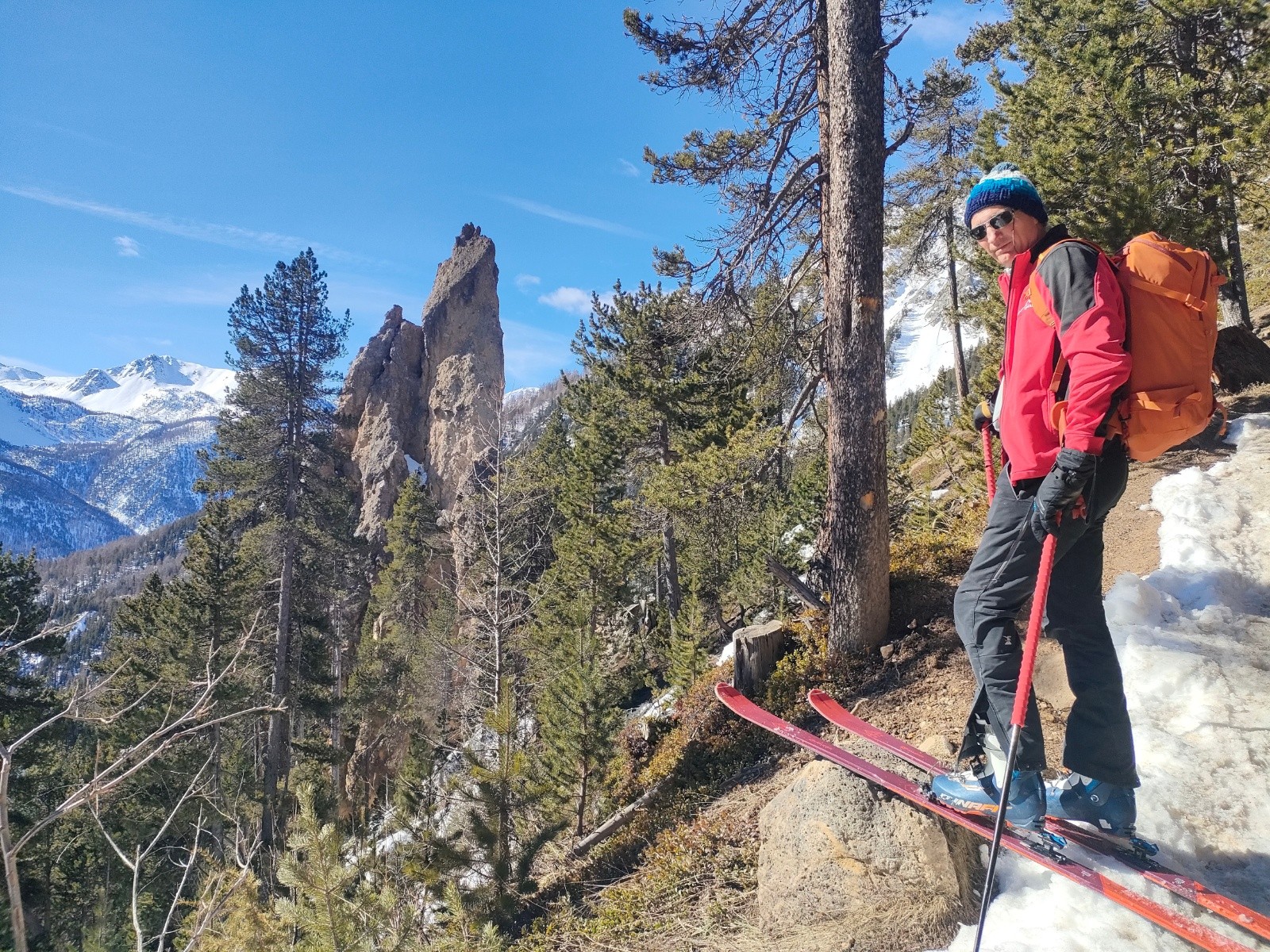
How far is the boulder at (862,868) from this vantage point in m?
2.50

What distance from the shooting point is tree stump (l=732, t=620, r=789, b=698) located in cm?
589

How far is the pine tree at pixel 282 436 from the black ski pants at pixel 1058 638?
647 inches

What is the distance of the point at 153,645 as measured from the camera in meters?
20.0

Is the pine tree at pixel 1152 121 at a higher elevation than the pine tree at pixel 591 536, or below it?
higher

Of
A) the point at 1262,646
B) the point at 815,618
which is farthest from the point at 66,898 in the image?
the point at 1262,646

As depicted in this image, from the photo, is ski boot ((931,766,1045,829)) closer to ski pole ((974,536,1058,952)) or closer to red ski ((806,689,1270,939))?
red ski ((806,689,1270,939))

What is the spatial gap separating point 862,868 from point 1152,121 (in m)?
11.0

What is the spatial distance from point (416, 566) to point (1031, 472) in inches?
1186

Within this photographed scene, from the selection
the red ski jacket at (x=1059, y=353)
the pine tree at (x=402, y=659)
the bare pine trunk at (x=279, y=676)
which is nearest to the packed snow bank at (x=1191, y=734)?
the red ski jacket at (x=1059, y=353)

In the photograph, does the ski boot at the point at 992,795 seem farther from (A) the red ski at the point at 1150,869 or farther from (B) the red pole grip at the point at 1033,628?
(B) the red pole grip at the point at 1033,628

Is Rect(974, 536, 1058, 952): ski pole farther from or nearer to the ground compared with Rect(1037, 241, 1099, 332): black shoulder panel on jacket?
nearer to the ground

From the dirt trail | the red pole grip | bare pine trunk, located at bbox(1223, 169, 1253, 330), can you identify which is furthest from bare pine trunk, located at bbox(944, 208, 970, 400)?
the red pole grip

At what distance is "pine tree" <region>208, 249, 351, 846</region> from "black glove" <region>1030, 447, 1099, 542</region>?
16729mm

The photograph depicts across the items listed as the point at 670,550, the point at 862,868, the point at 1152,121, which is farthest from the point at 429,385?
the point at 862,868
